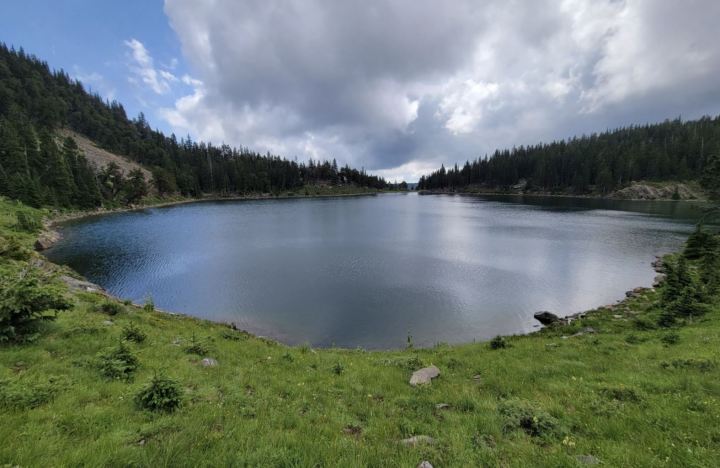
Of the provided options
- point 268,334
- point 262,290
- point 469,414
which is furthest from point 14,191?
point 469,414

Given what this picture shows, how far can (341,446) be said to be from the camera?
5531mm

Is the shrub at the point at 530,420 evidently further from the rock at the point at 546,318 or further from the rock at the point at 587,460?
the rock at the point at 546,318

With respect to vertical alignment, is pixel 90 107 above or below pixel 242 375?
above

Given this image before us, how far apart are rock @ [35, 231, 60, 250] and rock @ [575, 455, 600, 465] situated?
186 ft

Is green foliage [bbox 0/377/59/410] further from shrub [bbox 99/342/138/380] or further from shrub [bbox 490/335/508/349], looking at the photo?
shrub [bbox 490/335/508/349]

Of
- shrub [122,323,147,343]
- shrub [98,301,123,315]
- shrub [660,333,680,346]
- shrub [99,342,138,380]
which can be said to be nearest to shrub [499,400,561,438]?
shrub [660,333,680,346]

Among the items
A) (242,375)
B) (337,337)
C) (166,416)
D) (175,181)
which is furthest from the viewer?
(175,181)

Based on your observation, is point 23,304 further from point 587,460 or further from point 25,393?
point 587,460

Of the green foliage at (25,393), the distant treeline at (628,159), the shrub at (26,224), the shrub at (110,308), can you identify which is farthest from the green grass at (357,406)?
the distant treeline at (628,159)

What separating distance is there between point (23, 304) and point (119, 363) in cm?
399

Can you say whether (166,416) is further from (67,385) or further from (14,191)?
(14,191)

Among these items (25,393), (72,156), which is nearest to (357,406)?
(25,393)

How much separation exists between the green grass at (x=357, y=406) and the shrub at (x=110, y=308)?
2022 mm

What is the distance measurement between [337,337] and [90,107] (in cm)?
24107
